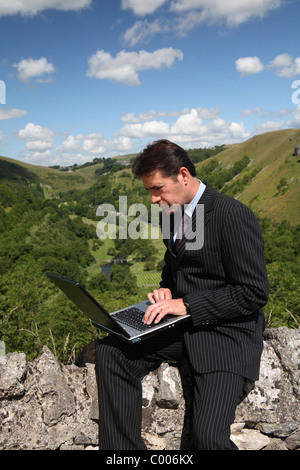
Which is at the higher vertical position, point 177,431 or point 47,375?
point 47,375

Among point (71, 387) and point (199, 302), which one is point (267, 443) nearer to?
point (199, 302)

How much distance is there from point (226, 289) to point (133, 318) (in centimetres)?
102

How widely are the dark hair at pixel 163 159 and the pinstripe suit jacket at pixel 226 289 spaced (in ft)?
1.30

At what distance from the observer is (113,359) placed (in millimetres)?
3584

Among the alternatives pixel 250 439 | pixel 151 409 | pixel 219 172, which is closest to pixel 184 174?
pixel 151 409

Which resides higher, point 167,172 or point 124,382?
point 167,172

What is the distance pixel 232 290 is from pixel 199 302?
0.33m

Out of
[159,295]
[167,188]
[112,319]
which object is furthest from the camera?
[159,295]

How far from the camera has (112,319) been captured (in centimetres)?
311

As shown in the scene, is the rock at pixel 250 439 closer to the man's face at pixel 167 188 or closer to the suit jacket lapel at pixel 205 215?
the suit jacket lapel at pixel 205 215

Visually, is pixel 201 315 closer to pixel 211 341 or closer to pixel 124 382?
pixel 211 341

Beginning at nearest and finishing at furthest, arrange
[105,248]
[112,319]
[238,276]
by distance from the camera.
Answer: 1. [112,319]
2. [238,276]
3. [105,248]

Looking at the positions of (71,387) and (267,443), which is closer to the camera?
(267,443)
